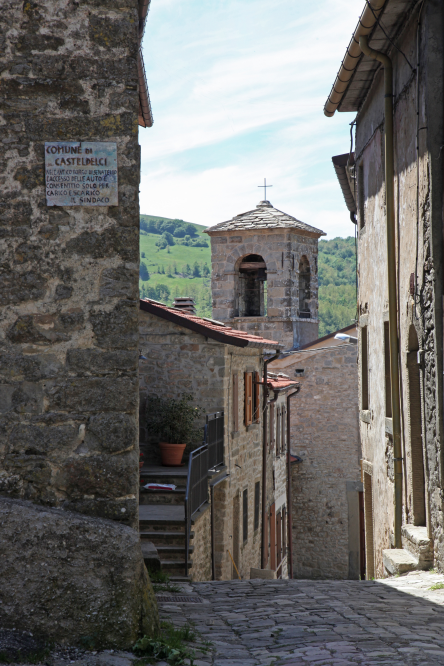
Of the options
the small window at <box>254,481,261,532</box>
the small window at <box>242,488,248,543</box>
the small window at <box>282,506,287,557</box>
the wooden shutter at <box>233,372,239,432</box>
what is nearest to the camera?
the wooden shutter at <box>233,372,239,432</box>

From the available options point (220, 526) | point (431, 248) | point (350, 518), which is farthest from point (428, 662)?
point (350, 518)

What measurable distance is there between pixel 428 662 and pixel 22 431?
2402 mm

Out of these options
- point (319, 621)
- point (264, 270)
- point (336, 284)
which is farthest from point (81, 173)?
point (336, 284)

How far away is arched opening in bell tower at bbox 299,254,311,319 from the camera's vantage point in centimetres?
2465

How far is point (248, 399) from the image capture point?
15.4 m

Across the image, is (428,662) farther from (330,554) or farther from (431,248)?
(330,554)

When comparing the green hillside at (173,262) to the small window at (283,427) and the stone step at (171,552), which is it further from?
the stone step at (171,552)

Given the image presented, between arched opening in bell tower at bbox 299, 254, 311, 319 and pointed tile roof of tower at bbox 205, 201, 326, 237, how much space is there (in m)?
1.13

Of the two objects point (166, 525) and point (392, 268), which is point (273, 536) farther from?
point (392, 268)

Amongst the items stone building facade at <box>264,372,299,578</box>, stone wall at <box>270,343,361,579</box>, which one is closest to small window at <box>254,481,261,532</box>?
stone building facade at <box>264,372,299,578</box>

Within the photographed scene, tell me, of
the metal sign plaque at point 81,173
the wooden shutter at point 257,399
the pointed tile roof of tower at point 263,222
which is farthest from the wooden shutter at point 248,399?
the metal sign plaque at point 81,173

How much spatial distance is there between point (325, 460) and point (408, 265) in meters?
14.3

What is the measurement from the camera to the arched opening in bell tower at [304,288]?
24.7 meters

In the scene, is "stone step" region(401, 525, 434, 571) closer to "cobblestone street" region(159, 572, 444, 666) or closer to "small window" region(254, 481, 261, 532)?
"cobblestone street" region(159, 572, 444, 666)
